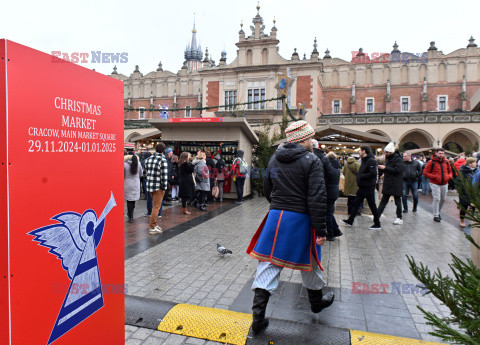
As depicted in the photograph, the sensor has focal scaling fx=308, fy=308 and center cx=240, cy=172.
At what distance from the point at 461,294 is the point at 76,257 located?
1.96 m

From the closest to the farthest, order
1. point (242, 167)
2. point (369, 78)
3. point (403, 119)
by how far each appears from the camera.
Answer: point (242, 167)
point (403, 119)
point (369, 78)

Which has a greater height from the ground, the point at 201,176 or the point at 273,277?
the point at 201,176

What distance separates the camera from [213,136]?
37.6 feet

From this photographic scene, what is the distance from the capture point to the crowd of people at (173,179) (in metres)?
6.47

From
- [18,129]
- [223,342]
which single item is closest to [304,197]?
[223,342]

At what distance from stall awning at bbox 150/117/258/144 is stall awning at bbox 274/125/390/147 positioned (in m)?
1.62

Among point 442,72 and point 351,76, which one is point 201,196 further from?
point 442,72

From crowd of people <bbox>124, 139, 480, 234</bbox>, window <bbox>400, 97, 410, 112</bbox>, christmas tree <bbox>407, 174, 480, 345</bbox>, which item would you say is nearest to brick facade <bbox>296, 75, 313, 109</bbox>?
window <bbox>400, 97, 410, 112</bbox>

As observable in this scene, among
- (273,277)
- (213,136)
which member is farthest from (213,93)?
(273,277)

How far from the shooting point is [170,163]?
9.98 m

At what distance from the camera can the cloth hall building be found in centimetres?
3209

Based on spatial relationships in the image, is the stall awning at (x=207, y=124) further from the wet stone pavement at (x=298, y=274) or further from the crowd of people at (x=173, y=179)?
the wet stone pavement at (x=298, y=274)

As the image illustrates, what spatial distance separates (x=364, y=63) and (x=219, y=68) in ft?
61.3

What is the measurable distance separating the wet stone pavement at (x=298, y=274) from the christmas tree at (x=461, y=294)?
1.74 metres
